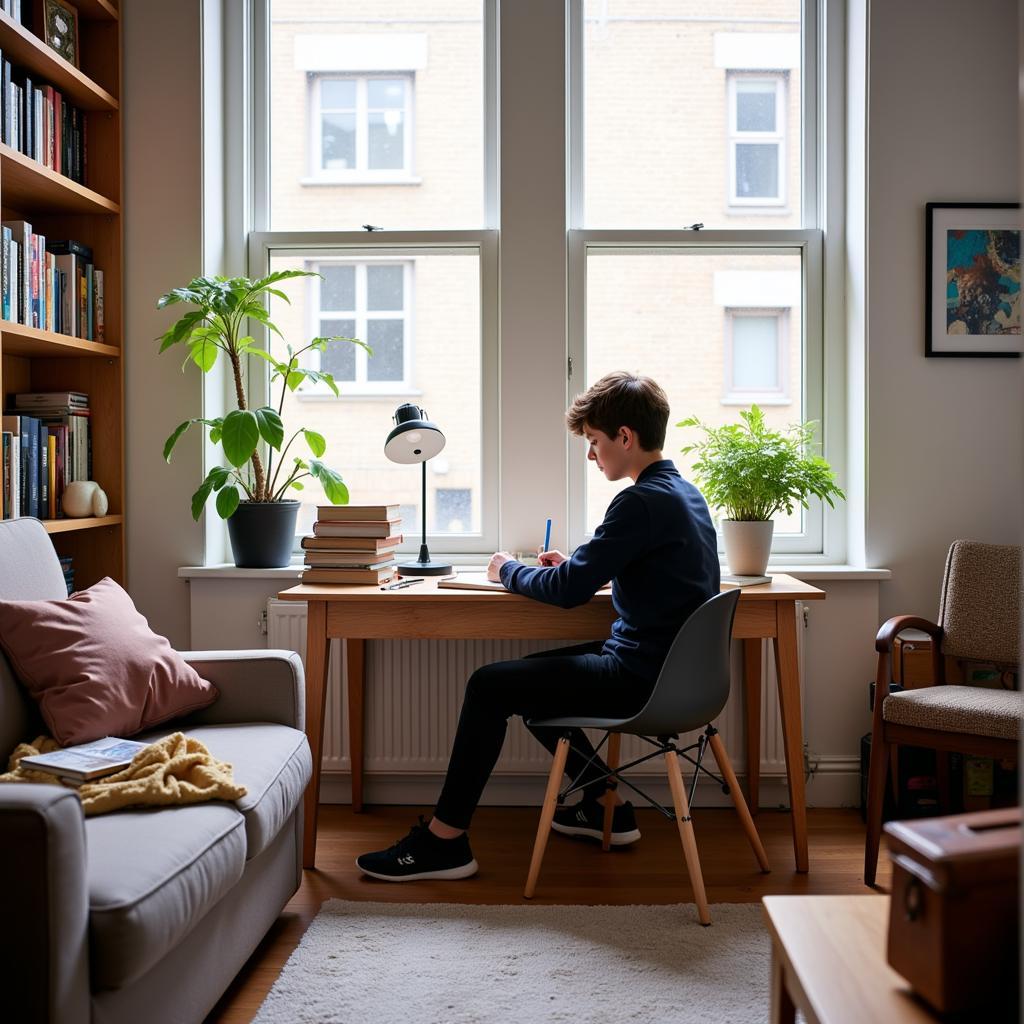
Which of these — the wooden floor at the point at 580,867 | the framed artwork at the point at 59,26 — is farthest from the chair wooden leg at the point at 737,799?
the framed artwork at the point at 59,26

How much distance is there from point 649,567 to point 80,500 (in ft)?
5.64

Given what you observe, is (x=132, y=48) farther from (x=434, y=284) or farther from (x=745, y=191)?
(x=745, y=191)

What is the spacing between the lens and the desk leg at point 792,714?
2492 mm

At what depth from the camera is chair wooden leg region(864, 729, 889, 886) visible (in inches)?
94.3

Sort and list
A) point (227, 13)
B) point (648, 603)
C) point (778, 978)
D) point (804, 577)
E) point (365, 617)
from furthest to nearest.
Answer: point (227, 13) < point (804, 577) < point (365, 617) < point (648, 603) < point (778, 978)

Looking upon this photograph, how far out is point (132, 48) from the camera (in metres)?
3.05

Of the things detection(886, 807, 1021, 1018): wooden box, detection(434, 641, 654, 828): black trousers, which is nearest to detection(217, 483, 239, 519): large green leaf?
detection(434, 641, 654, 828): black trousers

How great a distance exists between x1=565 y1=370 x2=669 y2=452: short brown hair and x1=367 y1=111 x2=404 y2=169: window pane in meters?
1.36

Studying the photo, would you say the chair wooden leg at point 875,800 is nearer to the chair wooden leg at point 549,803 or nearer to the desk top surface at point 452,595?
the desk top surface at point 452,595

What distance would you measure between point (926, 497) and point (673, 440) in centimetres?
83

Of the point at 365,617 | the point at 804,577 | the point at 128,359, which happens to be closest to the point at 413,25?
the point at 128,359

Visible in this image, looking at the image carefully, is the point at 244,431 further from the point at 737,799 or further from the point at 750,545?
the point at 737,799

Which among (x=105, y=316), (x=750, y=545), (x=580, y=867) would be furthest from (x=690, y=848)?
(x=105, y=316)

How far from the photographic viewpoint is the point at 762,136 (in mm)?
3236
